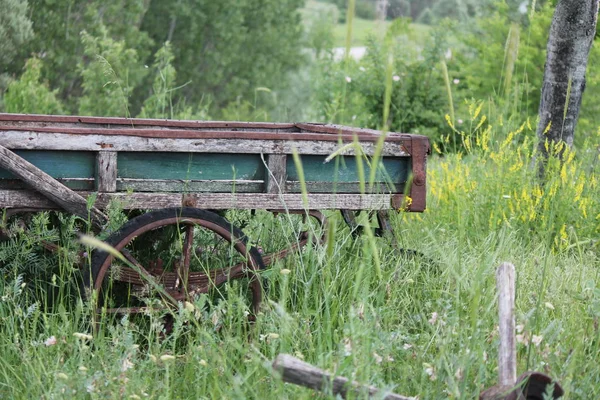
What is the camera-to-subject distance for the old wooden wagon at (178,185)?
3859 mm

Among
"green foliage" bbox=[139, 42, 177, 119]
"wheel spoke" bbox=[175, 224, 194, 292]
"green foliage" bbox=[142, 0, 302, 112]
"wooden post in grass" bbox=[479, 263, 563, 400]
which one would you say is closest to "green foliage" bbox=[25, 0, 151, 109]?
"green foliage" bbox=[139, 42, 177, 119]

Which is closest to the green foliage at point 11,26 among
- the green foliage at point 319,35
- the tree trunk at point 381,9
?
the tree trunk at point 381,9

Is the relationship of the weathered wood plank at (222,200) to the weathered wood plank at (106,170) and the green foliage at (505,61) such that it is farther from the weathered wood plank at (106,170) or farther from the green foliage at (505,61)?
the green foliage at (505,61)

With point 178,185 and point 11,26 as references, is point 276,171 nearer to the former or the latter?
point 178,185

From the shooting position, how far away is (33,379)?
3.33m

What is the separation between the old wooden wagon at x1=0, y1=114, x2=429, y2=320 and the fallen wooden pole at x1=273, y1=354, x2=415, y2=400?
1.11 m

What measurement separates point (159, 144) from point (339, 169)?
956 mm

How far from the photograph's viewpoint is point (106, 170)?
3.93 meters

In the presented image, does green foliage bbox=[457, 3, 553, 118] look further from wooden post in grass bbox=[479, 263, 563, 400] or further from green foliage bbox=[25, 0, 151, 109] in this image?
wooden post in grass bbox=[479, 263, 563, 400]

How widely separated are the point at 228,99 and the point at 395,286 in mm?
20935

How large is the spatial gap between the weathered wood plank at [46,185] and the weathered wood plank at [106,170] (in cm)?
12

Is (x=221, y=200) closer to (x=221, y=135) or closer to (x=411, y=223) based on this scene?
(x=221, y=135)

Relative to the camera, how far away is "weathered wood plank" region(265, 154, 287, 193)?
4.20 metres

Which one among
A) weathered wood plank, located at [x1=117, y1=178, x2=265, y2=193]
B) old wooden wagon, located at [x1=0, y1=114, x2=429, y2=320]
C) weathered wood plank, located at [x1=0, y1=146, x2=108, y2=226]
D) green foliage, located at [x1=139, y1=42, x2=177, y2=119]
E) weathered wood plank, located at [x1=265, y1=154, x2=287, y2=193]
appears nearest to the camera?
weathered wood plank, located at [x1=0, y1=146, x2=108, y2=226]
